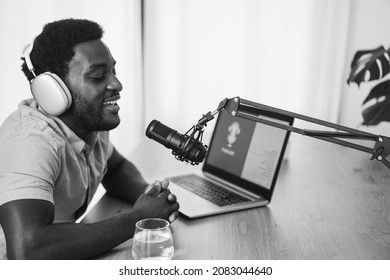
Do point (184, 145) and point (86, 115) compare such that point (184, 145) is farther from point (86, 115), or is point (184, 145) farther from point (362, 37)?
point (362, 37)

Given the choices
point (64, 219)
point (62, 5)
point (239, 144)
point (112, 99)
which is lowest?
point (64, 219)

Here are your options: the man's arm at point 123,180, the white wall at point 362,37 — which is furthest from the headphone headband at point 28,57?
the white wall at point 362,37

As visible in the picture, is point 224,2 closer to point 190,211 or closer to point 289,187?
point 289,187

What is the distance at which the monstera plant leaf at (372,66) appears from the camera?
7.48ft

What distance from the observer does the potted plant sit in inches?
89.0

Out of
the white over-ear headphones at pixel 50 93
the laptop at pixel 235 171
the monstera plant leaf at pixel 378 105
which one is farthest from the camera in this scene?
the monstera plant leaf at pixel 378 105

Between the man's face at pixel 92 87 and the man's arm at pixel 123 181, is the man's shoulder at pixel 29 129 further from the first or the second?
the man's arm at pixel 123 181

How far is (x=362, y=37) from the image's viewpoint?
281 cm

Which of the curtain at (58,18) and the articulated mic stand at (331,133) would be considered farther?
the curtain at (58,18)

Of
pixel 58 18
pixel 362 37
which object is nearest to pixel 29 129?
pixel 58 18

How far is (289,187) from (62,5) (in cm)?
169

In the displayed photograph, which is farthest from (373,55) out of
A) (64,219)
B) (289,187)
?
(64,219)

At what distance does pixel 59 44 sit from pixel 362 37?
2.08m

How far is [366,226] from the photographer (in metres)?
1.21
